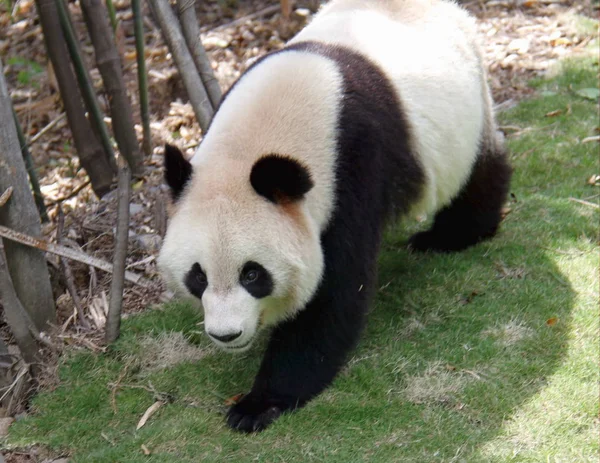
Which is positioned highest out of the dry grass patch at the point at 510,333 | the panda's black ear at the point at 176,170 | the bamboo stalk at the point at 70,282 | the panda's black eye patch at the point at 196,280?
the panda's black ear at the point at 176,170

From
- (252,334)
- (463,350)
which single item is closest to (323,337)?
(252,334)

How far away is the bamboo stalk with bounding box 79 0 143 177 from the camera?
535 cm

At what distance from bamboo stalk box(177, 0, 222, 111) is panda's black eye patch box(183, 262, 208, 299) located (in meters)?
1.98

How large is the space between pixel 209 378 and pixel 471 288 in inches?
68.0

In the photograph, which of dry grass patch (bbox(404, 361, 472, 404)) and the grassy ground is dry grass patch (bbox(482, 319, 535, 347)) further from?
dry grass patch (bbox(404, 361, 472, 404))

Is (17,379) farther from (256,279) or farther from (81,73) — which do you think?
(81,73)

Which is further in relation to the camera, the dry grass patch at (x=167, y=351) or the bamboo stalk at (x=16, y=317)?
the dry grass patch at (x=167, y=351)

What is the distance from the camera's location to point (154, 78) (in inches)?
290

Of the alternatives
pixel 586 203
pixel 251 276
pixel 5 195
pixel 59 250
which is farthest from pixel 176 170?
pixel 586 203

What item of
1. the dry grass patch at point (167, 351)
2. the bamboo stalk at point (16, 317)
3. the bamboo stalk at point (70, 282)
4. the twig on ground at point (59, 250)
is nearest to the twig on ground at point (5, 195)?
the twig on ground at point (59, 250)

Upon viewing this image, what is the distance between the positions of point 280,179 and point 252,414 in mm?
1194

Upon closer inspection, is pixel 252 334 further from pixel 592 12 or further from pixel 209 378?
pixel 592 12

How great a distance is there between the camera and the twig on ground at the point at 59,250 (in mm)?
3916

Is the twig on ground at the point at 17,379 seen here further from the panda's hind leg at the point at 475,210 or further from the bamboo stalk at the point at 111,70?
the panda's hind leg at the point at 475,210
